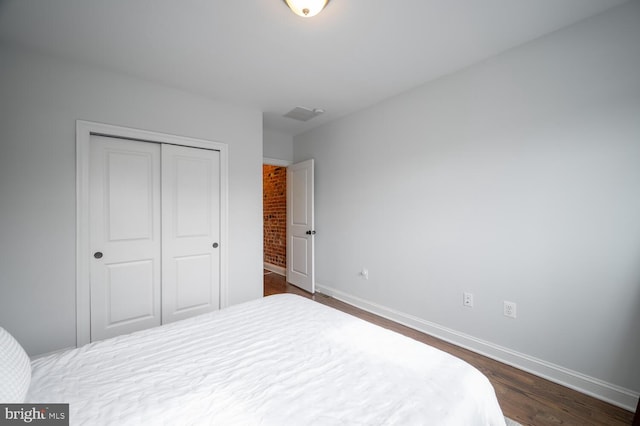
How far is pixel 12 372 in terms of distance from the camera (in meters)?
0.84

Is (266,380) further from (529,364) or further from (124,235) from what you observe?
(124,235)

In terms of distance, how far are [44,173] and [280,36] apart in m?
2.27

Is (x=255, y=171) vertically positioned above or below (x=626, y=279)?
above

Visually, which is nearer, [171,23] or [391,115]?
[171,23]

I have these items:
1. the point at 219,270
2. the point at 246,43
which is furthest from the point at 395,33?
the point at 219,270

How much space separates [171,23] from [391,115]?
2.27m

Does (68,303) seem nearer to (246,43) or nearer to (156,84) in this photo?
(156,84)

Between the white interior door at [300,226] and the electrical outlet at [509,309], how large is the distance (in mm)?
2437

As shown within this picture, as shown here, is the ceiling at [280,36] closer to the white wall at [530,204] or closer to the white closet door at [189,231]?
the white wall at [530,204]

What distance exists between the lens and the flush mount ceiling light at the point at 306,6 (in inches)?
63.6

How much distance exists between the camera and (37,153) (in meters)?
2.18

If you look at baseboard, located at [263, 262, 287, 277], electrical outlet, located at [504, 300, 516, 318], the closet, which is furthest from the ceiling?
baseboard, located at [263, 262, 287, 277]

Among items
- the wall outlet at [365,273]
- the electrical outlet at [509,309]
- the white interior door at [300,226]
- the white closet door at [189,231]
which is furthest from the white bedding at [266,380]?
the white interior door at [300,226]

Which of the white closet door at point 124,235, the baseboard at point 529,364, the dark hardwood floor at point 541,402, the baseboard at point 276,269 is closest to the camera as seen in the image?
the dark hardwood floor at point 541,402
